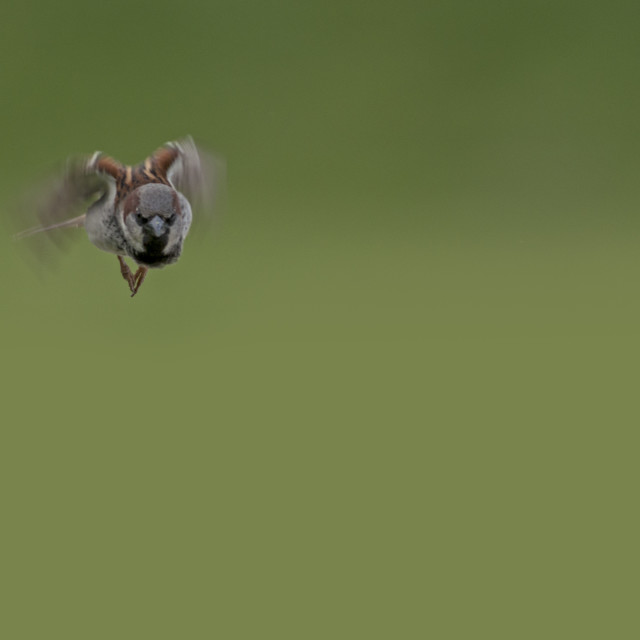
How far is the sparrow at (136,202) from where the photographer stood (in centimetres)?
84

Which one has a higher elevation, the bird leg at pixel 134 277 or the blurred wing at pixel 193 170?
the blurred wing at pixel 193 170

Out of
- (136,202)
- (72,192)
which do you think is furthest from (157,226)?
(72,192)

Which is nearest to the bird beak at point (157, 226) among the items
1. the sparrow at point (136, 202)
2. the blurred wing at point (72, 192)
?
the sparrow at point (136, 202)

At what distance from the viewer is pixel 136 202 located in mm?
873

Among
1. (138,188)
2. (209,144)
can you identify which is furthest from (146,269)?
(209,144)

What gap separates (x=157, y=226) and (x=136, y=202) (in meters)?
0.05

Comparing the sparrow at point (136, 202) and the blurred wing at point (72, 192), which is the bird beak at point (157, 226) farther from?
the blurred wing at point (72, 192)

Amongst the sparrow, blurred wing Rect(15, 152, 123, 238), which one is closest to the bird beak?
the sparrow

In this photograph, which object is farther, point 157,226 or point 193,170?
point 193,170

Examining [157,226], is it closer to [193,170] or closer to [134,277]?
[134,277]

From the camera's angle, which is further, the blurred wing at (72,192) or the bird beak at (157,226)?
the blurred wing at (72,192)

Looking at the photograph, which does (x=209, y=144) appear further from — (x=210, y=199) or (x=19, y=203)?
(x=19, y=203)

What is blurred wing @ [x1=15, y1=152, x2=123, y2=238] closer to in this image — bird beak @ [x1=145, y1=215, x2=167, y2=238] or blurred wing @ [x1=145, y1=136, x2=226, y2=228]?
blurred wing @ [x1=145, y1=136, x2=226, y2=228]

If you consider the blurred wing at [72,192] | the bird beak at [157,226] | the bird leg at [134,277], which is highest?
the blurred wing at [72,192]
